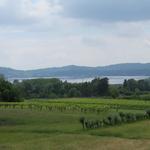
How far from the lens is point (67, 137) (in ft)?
130

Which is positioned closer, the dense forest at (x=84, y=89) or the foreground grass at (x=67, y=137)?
the foreground grass at (x=67, y=137)

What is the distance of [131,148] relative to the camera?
109 ft

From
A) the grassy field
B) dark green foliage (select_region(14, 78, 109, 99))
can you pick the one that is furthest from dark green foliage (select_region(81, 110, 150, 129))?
dark green foliage (select_region(14, 78, 109, 99))

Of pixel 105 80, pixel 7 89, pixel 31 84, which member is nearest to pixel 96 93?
pixel 105 80

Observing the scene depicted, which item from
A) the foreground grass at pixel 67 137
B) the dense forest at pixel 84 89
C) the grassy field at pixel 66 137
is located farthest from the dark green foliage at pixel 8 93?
the foreground grass at pixel 67 137

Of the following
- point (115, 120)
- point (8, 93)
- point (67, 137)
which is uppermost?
point (8, 93)

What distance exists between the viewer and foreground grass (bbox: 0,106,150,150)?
3394 cm

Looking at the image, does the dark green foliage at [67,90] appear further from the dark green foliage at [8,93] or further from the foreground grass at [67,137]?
the foreground grass at [67,137]

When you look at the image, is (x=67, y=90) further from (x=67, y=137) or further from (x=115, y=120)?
(x=67, y=137)

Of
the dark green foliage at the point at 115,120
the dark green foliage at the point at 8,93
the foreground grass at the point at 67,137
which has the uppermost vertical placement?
the dark green foliage at the point at 8,93

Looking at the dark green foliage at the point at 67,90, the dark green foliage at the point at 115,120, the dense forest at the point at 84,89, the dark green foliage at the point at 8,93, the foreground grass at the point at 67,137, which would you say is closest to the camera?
the foreground grass at the point at 67,137

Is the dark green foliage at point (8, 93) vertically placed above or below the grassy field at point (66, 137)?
above

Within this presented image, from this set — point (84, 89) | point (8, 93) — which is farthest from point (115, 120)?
point (84, 89)

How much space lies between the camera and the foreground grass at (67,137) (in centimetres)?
3394
